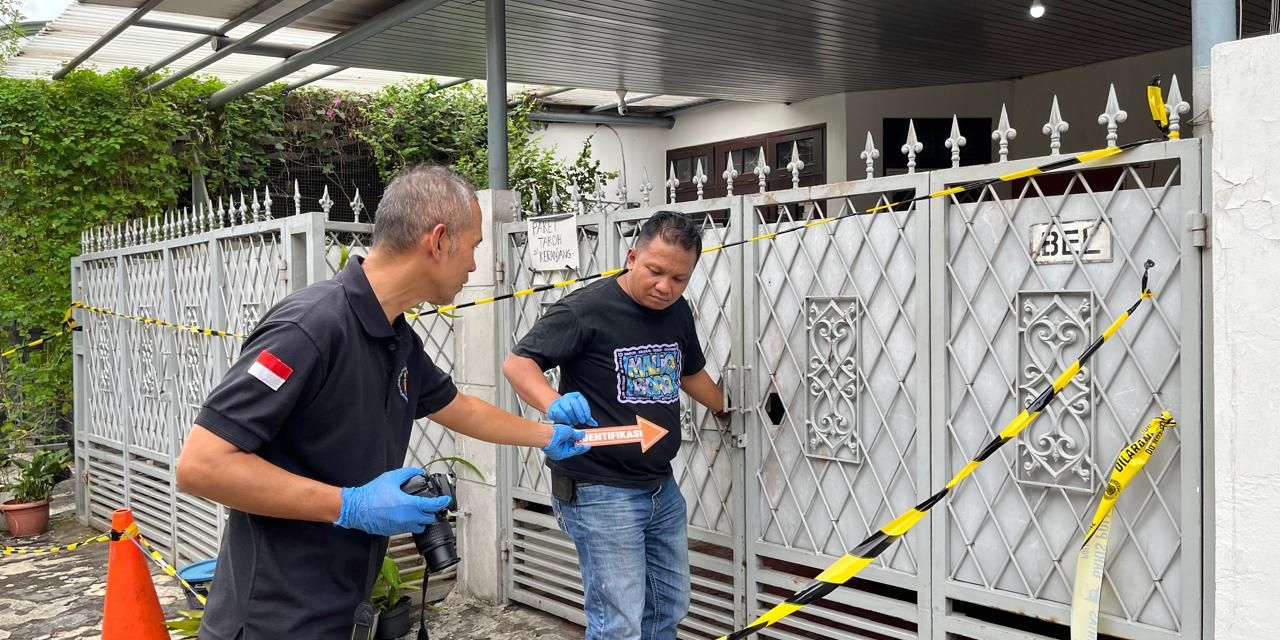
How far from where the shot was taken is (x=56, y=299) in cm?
984

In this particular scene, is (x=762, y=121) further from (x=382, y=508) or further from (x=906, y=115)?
(x=382, y=508)

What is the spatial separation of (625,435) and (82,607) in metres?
4.68

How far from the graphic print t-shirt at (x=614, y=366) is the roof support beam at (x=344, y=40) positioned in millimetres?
3842

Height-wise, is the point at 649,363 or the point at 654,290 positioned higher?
the point at 654,290

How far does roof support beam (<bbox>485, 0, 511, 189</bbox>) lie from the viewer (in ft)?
18.9

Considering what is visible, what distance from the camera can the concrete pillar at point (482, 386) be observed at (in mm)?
5539

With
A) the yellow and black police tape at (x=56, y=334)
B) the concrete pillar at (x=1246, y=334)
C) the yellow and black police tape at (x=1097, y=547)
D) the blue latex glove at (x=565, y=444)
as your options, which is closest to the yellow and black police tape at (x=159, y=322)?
the yellow and black police tape at (x=56, y=334)

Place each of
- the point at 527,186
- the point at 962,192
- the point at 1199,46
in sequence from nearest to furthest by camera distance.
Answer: the point at 1199,46 → the point at 962,192 → the point at 527,186

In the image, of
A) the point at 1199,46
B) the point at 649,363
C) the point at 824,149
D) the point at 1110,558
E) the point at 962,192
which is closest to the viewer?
the point at 1199,46

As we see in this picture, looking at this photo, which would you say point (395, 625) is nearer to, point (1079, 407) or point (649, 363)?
point (649, 363)

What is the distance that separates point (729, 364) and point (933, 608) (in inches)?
50.8

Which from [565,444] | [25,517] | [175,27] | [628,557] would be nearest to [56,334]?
[25,517]

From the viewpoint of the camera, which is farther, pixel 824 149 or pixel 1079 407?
pixel 824 149

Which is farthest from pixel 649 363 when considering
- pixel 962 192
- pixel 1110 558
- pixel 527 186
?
pixel 527 186
